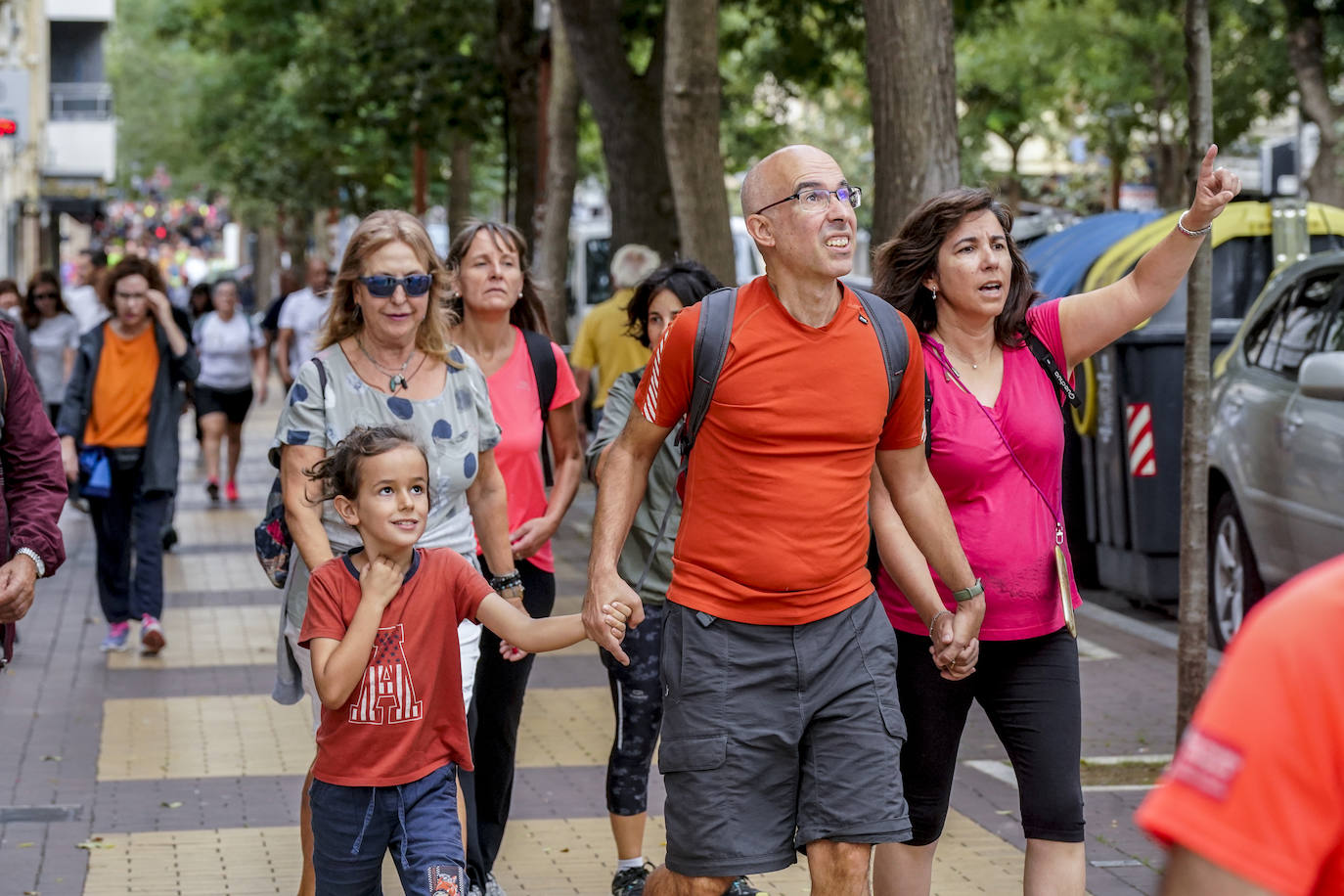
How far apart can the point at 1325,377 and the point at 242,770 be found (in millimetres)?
3924

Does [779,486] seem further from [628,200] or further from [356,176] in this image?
[356,176]

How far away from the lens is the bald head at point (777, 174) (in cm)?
399

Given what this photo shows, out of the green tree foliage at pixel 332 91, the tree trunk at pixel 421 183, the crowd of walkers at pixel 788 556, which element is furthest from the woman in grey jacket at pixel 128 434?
the tree trunk at pixel 421 183

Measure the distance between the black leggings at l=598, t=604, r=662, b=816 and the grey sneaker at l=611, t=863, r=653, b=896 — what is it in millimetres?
164

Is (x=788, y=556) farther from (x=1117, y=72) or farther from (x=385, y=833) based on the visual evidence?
(x=1117, y=72)

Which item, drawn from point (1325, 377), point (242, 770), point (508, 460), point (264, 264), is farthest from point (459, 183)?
point (264, 264)

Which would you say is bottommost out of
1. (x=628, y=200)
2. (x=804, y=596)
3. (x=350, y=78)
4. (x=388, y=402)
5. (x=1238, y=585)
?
(x=1238, y=585)

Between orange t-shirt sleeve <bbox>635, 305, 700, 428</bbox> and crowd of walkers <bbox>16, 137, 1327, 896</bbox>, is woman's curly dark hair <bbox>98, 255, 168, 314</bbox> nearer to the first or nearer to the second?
crowd of walkers <bbox>16, 137, 1327, 896</bbox>

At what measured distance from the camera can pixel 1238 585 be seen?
8961 mm

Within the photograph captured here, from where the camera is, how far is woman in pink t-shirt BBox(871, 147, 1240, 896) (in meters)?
4.24

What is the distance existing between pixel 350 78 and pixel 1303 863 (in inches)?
958

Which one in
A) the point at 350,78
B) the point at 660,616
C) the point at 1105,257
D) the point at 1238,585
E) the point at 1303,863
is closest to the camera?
the point at 1303,863

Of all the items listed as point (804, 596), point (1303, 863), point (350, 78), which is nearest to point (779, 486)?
point (804, 596)

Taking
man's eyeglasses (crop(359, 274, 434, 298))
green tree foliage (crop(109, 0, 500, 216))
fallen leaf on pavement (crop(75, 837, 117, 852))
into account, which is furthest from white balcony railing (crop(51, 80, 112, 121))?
man's eyeglasses (crop(359, 274, 434, 298))
